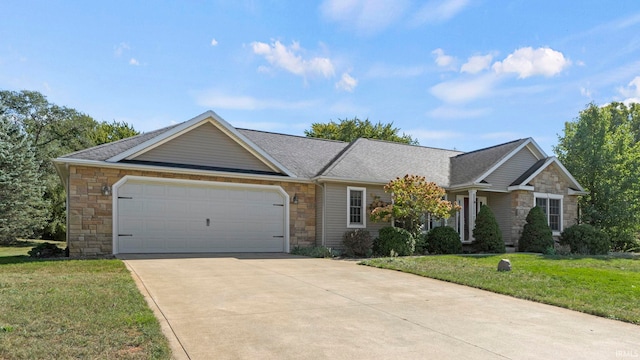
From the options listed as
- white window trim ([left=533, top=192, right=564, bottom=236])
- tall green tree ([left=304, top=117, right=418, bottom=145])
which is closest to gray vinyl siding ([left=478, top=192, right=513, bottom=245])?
white window trim ([left=533, top=192, right=564, bottom=236])

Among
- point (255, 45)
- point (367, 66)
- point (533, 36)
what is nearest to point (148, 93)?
point (255, 45)

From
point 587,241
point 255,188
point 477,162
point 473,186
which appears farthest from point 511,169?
point 255,188

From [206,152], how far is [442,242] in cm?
906

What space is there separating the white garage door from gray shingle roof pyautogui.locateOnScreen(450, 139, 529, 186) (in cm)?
809

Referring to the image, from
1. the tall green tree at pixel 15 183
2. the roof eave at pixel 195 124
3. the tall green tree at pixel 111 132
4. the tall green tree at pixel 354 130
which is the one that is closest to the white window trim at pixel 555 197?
the roof eave at pixel 195 124

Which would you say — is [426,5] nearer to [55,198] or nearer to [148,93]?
[148,93]

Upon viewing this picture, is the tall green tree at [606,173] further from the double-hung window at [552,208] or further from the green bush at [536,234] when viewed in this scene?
the green bush at [536,234]

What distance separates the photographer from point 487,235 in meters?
16.1

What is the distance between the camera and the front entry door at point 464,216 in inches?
731

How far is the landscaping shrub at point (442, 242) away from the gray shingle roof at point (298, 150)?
5.01 meters

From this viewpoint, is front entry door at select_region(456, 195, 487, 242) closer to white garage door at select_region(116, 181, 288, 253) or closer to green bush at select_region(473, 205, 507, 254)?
green bush at select_region(473, 205, 507, 254)

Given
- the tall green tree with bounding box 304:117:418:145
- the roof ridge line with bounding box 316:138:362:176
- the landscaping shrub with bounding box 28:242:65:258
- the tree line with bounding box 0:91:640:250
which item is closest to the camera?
the landscaping shrub with bounding box 28:242:65:258

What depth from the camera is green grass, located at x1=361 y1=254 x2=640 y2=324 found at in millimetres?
6961

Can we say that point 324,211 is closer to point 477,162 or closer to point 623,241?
point 477,162
